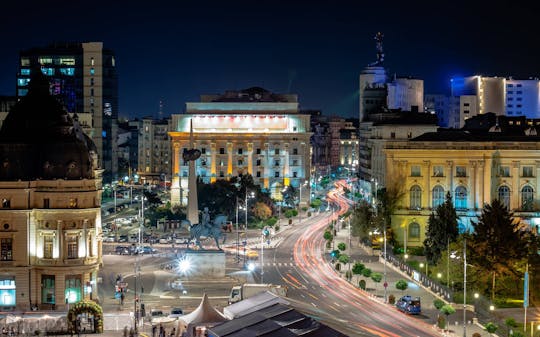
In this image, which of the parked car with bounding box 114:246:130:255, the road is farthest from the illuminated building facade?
the parked car with bounding box 114:246:130:255

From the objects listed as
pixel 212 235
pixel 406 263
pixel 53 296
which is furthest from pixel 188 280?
pixel 406 263

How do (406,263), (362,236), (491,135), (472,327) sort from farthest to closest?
(491,135) < (362,236) < (406,263) < (472,327)

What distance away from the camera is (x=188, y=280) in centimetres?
10050

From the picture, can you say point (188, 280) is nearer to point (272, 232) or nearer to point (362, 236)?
point (362, 236)

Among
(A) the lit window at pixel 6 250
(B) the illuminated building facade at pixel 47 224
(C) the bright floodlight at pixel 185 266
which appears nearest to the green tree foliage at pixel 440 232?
(C) the bright floodlight at pixel 185 266

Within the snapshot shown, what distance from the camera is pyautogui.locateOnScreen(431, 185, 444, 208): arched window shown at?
5157 inches

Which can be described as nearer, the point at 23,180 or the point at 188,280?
the point at 23,180

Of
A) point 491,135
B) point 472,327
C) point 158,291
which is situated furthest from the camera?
point 491,135

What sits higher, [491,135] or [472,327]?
[491,135]

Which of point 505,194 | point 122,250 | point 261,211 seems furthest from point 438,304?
point 261,211

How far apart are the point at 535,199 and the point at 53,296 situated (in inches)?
2404

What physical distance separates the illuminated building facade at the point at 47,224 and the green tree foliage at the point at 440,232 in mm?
31807

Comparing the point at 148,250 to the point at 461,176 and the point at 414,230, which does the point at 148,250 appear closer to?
the point at 414,230

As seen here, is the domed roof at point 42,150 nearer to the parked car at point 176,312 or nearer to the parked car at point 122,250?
the parked car at point 176,312
